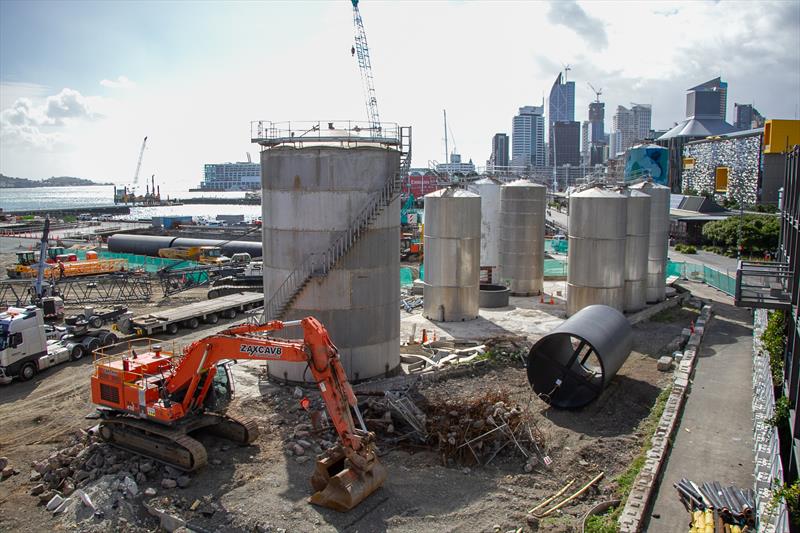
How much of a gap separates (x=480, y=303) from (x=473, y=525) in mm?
24491

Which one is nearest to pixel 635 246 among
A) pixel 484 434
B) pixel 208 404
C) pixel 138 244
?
pixel 484 434

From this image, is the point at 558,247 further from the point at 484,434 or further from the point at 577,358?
the point at 484,434

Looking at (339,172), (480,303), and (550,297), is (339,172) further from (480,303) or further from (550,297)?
(550,297)

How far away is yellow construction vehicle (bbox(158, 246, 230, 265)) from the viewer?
60969mm

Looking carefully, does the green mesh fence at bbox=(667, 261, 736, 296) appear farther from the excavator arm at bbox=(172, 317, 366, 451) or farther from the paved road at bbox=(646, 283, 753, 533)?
the excavator arm at bbox=(172, 317, 366, 451)

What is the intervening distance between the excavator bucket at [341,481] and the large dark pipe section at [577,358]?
28.4 ft

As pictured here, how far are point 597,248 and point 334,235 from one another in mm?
17113

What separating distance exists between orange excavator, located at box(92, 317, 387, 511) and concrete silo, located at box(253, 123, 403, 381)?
4.88 metres

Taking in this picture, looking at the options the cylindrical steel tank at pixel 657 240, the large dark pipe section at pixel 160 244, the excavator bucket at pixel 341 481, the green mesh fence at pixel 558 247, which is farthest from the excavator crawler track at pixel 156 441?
the green mesh fence at pixel 558 247

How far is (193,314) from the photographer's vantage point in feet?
115

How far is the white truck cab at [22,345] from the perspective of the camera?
25.7 meters

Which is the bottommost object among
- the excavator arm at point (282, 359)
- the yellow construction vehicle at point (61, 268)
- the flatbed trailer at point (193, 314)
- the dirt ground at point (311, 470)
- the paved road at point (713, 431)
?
the dirt ground at point (311, 470)

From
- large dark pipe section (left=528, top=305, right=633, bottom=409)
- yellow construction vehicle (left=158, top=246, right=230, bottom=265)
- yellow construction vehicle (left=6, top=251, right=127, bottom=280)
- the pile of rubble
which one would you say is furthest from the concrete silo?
Result: yellow construction vehicle (left=158, top=246, right=230, bottom=265)

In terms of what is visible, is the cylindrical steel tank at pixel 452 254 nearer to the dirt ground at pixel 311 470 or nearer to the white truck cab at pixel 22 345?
the dirt ground at pixel 311 470
